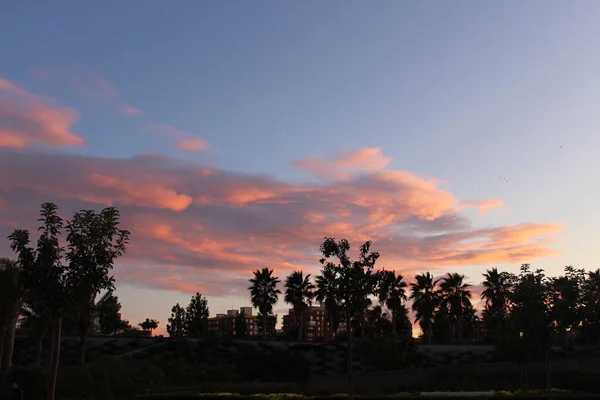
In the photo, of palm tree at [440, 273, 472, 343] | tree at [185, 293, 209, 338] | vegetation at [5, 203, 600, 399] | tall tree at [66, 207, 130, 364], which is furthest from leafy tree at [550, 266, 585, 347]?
tree at [185, 293, 209, 338]

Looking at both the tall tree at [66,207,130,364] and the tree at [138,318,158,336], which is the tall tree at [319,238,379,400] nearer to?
the tall tree at [66,207,130,364]

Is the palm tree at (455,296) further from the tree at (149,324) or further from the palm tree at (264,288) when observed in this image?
the tree at (149,324)

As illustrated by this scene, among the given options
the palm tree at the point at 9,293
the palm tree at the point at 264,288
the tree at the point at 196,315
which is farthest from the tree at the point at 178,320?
the palm tree at the point at 9,293

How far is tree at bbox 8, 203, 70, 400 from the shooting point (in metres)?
23.6

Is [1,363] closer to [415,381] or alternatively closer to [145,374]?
[145,374]

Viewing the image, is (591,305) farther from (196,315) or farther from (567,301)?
(196,315)

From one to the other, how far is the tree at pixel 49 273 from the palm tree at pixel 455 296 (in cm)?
7025

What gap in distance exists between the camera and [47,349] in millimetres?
62750

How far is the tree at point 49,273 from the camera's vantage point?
2358cm

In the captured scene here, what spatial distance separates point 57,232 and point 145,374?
26.0m

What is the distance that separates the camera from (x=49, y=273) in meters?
23.5

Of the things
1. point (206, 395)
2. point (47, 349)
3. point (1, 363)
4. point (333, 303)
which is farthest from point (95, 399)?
point (47, 349)

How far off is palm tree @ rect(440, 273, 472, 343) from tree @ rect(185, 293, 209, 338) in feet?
196

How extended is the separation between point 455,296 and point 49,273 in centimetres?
7117
